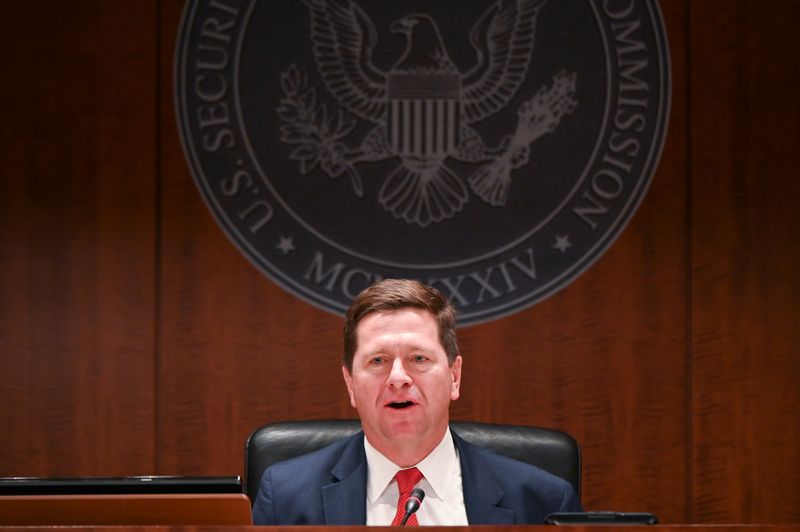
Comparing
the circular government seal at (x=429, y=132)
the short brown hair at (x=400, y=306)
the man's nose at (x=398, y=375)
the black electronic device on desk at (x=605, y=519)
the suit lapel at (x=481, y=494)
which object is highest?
the circular government seal at (x=429, y=132)

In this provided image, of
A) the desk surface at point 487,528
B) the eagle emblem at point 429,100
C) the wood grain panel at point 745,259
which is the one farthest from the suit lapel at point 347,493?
the wood grain panel at point 745,259

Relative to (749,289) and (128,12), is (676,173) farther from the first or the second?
(128,12)

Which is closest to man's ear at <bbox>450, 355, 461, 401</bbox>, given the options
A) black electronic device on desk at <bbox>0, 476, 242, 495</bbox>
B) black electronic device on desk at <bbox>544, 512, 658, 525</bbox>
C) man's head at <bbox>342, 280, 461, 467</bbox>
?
man's head at <bbox>342, 280, 461, 467</bbox>

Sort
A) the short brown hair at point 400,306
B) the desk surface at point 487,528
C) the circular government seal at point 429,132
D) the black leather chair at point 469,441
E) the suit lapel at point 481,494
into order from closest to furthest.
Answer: the desk surface at point 487,528, the suit lapel at point 481,494, the short brown hair at point 400,306, the black leather chair at point 469,441, the circular government seal at point 429,132

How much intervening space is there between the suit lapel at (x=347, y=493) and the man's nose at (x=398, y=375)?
0.21 meters

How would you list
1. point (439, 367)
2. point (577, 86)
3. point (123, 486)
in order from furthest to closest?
point (577, 86) → point (439, 367) → point (123, 486)

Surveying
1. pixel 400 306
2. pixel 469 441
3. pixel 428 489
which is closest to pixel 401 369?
pixel 400 306

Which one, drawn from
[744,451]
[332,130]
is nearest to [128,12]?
[332,130]

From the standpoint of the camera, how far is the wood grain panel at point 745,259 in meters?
3.40

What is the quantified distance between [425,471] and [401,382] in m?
0.21

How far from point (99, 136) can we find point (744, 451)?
2.47m

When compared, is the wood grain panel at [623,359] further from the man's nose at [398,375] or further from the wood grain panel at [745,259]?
the man's nose at [398,375]

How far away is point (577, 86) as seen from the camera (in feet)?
11.2

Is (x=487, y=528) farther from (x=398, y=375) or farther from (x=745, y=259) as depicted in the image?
(x=745, y=259)
